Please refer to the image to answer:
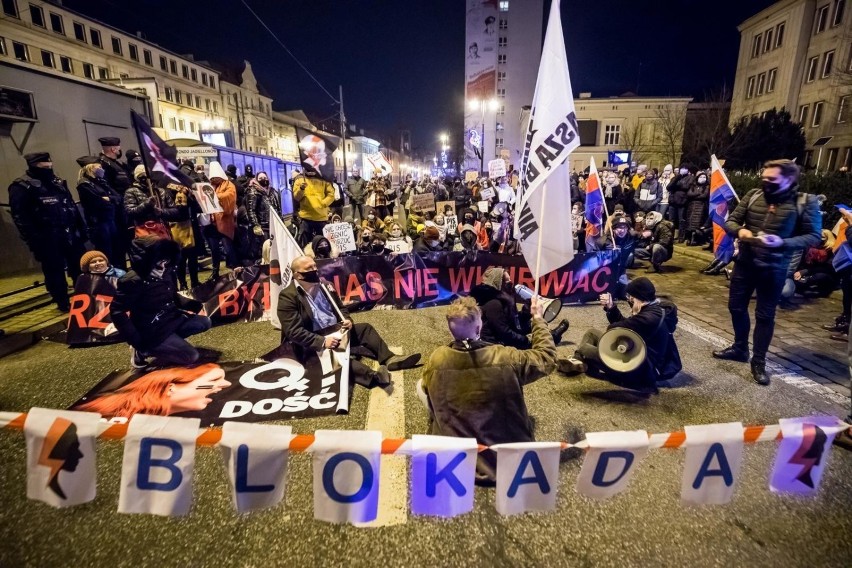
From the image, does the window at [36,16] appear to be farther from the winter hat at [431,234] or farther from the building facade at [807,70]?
the building facade at [807,70]

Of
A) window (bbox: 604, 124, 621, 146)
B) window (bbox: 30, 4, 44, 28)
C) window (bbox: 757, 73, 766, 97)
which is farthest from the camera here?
window (bbox: 604, 124, 621, 146)

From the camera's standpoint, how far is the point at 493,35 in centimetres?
7506

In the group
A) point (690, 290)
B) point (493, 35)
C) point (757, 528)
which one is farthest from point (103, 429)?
point (493, 35)

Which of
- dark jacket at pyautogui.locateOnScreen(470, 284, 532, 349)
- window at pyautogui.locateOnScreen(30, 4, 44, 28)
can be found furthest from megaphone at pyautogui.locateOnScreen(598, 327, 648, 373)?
window at pyautogui.locateOnScreen(30, 4, 44, 28)

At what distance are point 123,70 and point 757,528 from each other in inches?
2540

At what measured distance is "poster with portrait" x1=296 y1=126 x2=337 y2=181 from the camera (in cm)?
802

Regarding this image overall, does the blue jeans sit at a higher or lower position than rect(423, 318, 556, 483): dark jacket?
lower

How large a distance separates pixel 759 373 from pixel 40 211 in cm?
981

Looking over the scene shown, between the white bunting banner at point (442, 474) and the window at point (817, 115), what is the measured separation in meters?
42.7

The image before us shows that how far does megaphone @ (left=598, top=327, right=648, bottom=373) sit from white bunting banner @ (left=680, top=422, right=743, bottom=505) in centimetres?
185

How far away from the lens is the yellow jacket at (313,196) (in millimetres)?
8430

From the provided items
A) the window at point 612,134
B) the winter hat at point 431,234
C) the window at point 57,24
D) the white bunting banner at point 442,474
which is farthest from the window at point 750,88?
the window at point 57,24

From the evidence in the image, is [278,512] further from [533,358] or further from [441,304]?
[441,304]

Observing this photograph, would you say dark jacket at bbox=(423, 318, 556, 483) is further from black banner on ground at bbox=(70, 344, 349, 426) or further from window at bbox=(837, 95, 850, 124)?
window at bbox=(837, 95, 850, 124)
